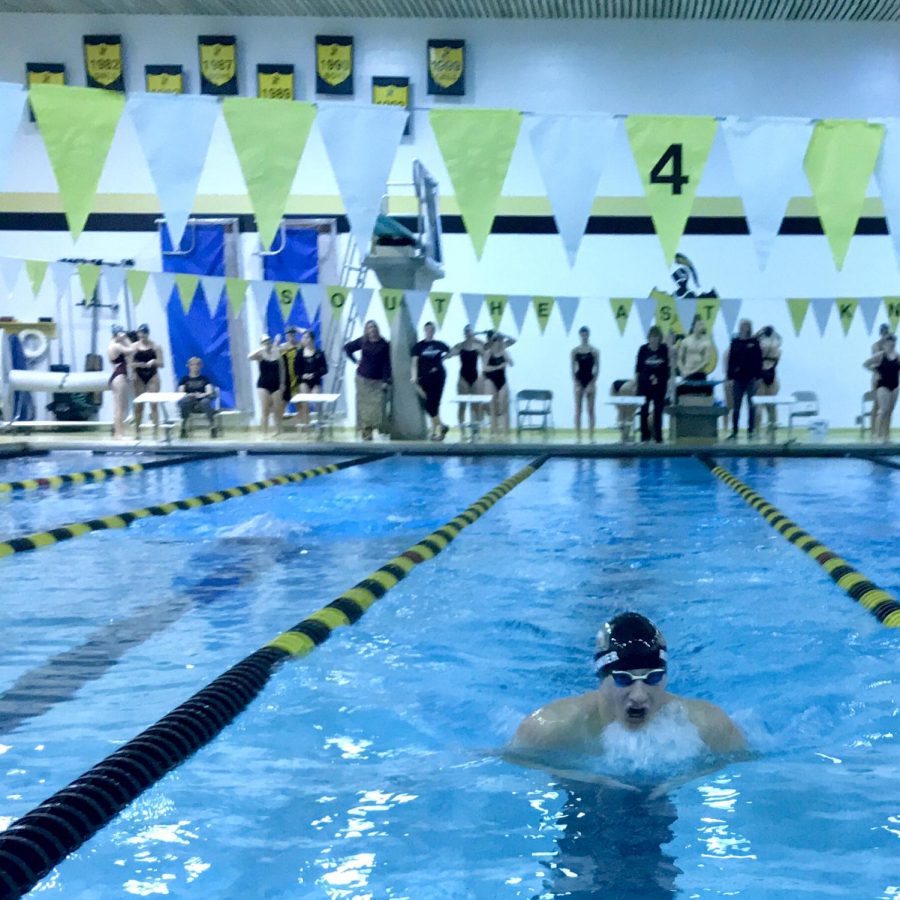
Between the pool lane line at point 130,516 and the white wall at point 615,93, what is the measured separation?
7335mm

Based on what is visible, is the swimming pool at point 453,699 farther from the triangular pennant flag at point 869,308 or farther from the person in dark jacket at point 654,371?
the triangular pennant flag at point 869,308

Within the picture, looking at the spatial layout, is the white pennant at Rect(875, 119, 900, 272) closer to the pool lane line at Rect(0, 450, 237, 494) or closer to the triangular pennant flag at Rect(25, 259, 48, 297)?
the pool lane line at Rect(0, 450, 237, 494)

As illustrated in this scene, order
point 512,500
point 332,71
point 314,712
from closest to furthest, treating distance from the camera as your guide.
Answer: point 314,712 → point 512,500 → point 332,71

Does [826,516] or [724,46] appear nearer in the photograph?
[826,516]

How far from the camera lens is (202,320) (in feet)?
55.0

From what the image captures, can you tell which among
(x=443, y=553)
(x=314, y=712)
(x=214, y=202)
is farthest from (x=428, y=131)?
(x=314, y=712)

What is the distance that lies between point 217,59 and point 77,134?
1074 cm

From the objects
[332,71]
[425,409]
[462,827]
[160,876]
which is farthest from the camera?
[332,71]

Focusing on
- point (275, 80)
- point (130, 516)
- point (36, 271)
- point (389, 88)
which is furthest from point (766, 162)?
point (275, 80)

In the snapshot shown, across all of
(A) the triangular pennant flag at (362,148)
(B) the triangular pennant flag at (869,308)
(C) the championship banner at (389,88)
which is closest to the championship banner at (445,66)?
(C) the championship banner at (389,88)

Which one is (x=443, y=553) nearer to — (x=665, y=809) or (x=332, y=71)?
(x=665, y=809)

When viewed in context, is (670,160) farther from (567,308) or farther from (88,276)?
(88,276)

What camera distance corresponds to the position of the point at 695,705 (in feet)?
10.1

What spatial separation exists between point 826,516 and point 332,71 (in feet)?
36.9
